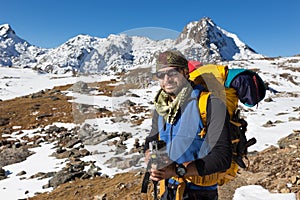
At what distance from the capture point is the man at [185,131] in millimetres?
2080

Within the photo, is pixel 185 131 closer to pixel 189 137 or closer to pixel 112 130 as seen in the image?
pixel 189 137

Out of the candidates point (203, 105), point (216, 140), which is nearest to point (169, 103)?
point (203, 105)

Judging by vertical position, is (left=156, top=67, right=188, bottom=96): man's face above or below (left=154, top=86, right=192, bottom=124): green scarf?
above

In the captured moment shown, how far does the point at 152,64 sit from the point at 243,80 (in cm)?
75

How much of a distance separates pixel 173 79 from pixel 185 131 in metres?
0.41

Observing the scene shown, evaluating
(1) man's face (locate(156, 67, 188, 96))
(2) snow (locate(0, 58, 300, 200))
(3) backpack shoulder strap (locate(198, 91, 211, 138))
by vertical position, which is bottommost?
(2) snow (locate(0, 58, 300, 200))

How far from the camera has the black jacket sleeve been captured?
6.77 ft

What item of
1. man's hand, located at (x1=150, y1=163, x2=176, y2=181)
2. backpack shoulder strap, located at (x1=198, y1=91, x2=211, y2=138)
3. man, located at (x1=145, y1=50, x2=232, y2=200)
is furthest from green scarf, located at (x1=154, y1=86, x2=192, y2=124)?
man's hand, located at (x1=150, y1=163, x2=176, y2=181)

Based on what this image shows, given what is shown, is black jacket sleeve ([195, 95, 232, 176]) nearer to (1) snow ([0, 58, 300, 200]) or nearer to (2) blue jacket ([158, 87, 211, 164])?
(2) blue jacket ([158, 87, 211, 164])

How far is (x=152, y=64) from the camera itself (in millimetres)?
2475

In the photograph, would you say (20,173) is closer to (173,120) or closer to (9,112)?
(173,120)

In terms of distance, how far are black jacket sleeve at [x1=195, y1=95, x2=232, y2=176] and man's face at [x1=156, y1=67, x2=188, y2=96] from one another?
27 cm

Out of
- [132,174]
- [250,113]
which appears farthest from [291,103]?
[132,174]

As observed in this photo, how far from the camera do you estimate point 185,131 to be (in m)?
2.22
